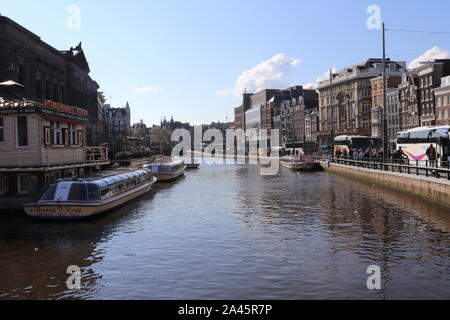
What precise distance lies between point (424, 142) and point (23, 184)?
3367 cm

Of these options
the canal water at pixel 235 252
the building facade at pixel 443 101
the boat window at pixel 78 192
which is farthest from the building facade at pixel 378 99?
the boat window at pixel 78 192

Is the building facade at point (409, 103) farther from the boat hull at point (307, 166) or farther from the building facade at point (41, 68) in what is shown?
the building facade at point (41, 68)

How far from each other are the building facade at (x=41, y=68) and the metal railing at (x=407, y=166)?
98.8ft

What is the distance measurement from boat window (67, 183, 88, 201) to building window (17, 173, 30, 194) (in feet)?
13.4

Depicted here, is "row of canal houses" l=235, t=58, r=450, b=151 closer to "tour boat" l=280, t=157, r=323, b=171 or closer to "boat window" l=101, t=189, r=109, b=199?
"tour boat" l=280, t=157, r=323, b=171

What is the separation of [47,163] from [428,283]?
2217 centimetres

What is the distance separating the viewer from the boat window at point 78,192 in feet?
88.4

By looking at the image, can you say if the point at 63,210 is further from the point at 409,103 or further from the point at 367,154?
the point at 409,103

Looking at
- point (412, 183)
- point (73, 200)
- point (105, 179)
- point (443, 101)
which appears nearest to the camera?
point (73, 200)

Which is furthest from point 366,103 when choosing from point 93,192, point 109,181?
point 93,192

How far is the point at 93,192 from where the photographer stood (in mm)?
27781

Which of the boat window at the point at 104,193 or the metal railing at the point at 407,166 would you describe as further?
the metal railing at the point at 407,166

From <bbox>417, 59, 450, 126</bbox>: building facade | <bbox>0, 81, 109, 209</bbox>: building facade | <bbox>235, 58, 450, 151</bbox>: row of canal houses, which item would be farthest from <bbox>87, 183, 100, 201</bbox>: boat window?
<bbox>417, 59, 450, 126</bbox>: building facade
